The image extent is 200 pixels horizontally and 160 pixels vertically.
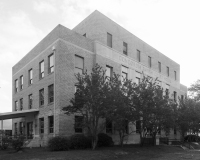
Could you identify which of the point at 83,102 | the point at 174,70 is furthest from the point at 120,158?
the point at 174,70

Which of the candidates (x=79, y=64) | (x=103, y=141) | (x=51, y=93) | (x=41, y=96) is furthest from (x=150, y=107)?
(x=41, y=96)

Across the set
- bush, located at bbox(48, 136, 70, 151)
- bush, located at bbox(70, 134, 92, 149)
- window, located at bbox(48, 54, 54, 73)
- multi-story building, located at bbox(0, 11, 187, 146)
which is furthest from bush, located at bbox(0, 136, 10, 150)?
window, located at bbox(48, 54, 54, 73)

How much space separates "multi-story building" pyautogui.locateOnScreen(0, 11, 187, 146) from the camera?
2419cm

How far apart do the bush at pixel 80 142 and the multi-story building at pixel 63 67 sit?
103cm

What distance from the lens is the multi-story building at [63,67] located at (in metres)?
24.2

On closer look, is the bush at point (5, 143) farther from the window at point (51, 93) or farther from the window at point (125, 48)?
the window at point (125, 48)

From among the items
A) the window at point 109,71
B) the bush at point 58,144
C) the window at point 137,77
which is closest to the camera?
the bush at point 58,144

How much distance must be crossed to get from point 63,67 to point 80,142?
7153 mm

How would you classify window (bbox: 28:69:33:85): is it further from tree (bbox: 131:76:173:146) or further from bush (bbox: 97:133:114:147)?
tree (bbox: 131:76:173:146)

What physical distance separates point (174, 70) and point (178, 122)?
Answer: 14.7 metres

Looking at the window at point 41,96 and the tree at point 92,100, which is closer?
the tree at point 92,100

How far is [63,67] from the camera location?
24234mm

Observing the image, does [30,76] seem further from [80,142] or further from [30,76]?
[80,142]

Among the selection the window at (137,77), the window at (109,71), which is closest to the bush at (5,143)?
the window at (109,71)
